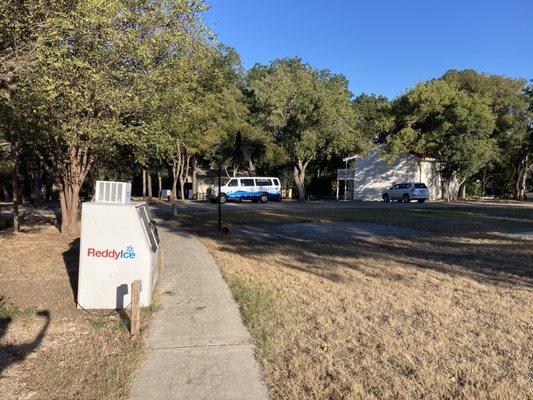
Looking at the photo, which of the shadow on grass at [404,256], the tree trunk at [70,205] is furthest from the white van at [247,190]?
the shadow on grass at [404,256]

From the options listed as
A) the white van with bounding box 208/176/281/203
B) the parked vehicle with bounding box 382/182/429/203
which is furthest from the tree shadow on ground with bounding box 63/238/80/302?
the parked vehicle with bounding box 382/182/429/203

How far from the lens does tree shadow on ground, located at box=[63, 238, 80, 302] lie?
822 centimetres

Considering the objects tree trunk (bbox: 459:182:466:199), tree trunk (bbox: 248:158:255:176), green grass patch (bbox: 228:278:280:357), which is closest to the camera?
green grass patch (bbox: 228:278:280:357)

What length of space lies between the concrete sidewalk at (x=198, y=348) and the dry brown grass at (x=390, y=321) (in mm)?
208

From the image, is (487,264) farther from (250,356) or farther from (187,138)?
(187,138)

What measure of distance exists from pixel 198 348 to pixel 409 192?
37298 millimetres

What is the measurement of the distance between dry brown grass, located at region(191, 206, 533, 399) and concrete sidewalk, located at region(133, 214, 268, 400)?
0.68ft

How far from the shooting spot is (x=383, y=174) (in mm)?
47594

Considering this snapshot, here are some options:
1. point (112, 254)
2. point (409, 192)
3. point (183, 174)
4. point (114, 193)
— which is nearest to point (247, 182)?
point (183, 174)

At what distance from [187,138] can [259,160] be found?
1181 centimetres

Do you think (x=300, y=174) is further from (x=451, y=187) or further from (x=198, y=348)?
(x=198, y=348)

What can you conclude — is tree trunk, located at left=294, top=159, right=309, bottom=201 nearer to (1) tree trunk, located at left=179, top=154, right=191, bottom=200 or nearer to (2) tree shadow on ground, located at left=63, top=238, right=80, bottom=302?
(1) tree trunk, located at left=179, top=154, right=191, bottom=200

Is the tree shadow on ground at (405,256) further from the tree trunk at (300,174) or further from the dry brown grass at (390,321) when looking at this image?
the tree trunk at (300,174)

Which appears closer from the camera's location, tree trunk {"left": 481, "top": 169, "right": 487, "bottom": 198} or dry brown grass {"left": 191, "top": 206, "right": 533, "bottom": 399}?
dry brown grass {"left": 191, "top": 206, "right": 533, "bottom": 399}
